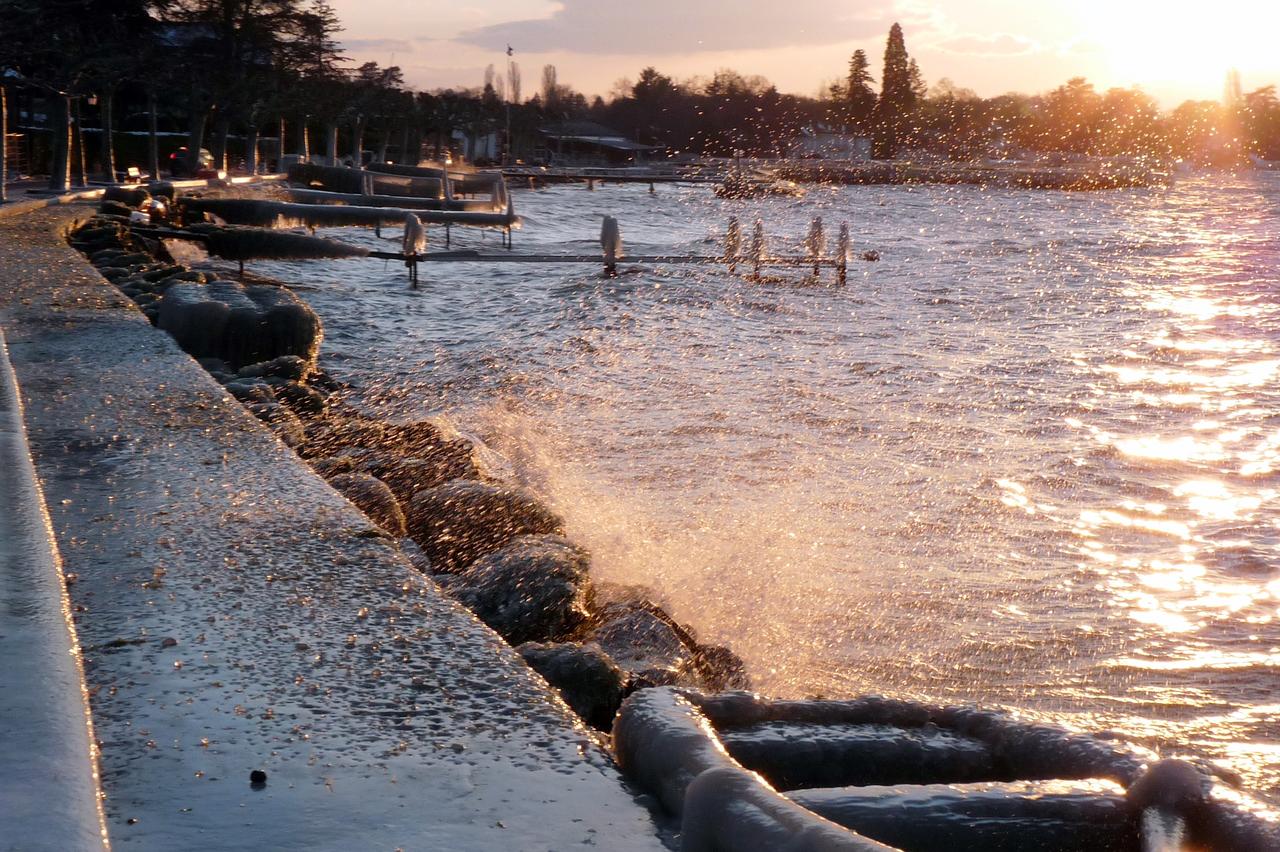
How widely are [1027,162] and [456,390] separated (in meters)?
172

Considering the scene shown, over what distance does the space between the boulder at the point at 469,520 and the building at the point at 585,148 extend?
387 feet

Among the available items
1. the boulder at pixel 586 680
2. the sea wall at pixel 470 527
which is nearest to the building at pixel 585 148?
the sea wall at pixel 470 527

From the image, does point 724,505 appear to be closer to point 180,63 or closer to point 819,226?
point 819,226

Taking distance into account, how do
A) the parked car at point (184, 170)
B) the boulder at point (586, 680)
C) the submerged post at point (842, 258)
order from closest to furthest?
the boulder at point (586, 680), the submerged post at point (842, 258), the parked car at point (184, 170)

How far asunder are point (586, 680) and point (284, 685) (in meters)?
0.89

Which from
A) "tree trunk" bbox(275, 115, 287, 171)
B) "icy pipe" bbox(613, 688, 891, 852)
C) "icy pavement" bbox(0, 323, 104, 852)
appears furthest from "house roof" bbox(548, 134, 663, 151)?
"icy pipe" bbox(613, 688, 891, 852)

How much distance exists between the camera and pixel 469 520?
17.7 ft

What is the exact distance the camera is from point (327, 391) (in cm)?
1113

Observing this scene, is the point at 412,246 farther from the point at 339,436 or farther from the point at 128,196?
the point at 339,436

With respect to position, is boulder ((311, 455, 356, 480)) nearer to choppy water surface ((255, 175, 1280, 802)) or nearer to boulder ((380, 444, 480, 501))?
boulder ((380, 444, 480, 501))

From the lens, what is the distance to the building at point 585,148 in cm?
12538

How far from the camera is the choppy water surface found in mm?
5422

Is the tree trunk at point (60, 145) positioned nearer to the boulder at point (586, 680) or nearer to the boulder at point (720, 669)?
the boulder at point (720, 669)

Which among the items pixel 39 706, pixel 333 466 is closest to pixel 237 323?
pixel 333 466
